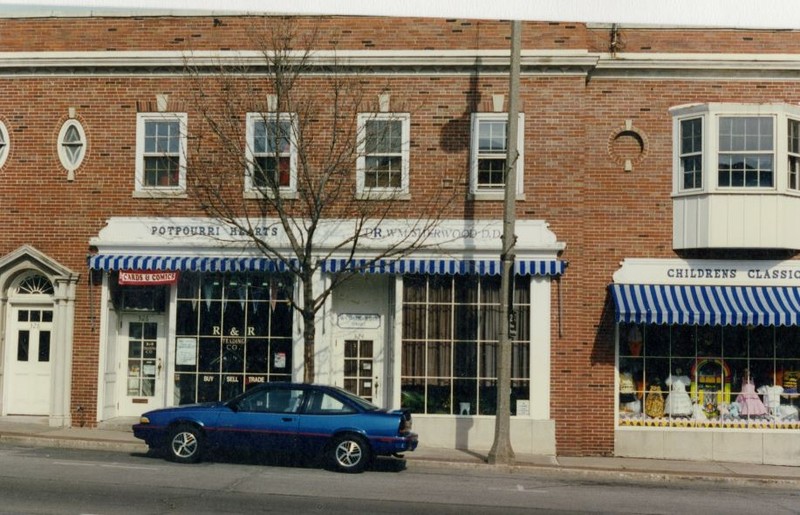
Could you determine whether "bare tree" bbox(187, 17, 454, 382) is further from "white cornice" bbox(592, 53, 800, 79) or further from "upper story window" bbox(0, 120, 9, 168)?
"white cornice" bbox(592, 53, 800, 79)

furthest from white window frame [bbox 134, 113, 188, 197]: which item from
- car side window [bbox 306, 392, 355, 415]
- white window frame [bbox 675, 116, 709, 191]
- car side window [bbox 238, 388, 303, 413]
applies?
white window frame [bbox 675, 116, 709, 191]

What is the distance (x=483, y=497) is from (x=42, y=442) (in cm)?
877

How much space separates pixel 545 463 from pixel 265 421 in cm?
517

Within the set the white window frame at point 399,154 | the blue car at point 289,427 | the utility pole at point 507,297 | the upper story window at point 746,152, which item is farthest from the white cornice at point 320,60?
the blue car at point 289,427

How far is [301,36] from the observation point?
18609 mm

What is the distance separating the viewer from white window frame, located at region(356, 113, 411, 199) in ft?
60.2

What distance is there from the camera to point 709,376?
60.1ft

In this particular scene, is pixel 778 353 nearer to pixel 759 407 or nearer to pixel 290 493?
pixel 759 407

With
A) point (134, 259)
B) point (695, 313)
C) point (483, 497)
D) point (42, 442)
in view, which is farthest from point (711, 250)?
point (42, 442)

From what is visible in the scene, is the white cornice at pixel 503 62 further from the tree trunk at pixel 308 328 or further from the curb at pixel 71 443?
the curb at pixel 71 443

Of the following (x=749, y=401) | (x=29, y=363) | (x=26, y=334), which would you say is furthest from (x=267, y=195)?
(x=749, y=401)

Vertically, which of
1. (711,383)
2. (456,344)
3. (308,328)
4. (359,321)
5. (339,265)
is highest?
(339,265)

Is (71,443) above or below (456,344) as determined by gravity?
below

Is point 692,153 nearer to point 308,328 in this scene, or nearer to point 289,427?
point 308,328
